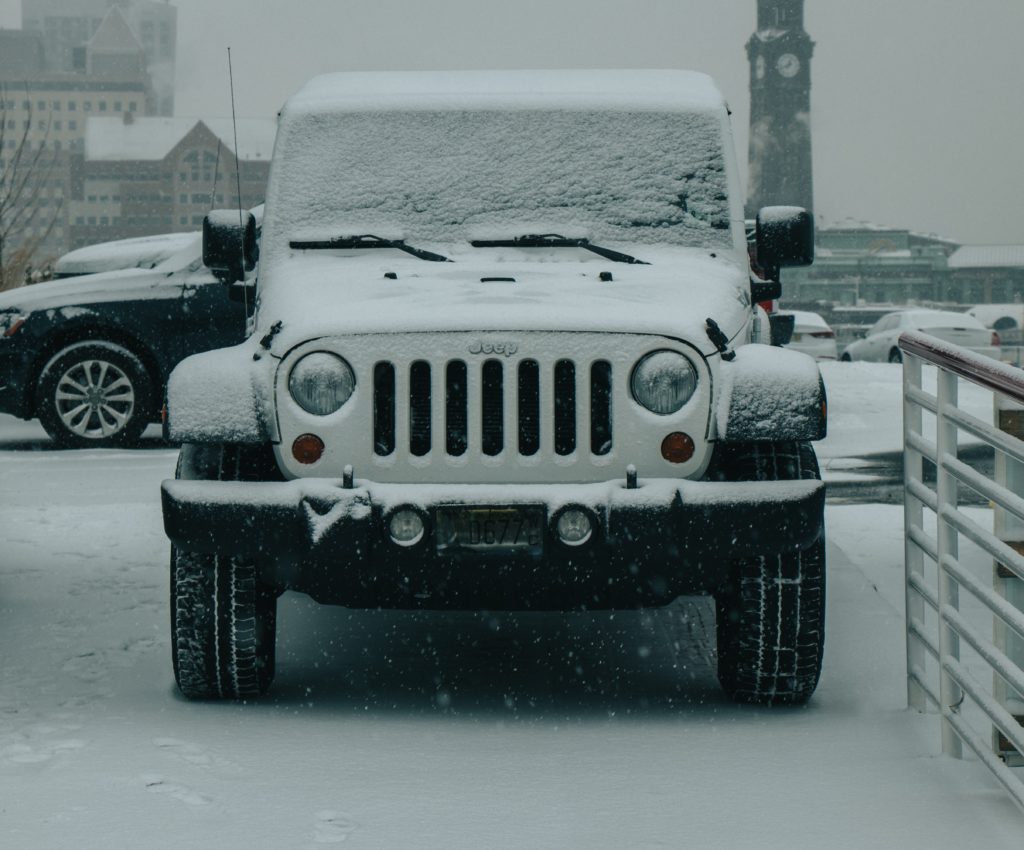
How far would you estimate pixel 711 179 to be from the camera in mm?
6547

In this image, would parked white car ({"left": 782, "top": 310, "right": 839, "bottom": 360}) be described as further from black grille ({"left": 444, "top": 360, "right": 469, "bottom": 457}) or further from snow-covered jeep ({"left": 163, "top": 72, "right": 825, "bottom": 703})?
black grille ({"left": 444, "top": 360, "right": 469, "bottom": 457})

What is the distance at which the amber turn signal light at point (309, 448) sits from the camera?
16.6 ft

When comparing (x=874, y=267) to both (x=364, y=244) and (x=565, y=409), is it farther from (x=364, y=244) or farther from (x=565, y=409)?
(x=565, y=409)

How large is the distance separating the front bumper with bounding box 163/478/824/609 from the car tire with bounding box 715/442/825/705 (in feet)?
0.47

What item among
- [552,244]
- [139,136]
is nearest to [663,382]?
[552,244]

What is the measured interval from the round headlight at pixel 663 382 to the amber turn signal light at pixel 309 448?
874 millimetres

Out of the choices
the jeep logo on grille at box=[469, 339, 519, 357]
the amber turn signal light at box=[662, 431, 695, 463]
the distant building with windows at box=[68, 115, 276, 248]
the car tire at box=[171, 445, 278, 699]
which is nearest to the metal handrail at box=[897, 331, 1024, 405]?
the amber turn signal light at box=[662, 431, 695, 463]

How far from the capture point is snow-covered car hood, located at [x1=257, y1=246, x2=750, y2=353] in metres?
5.07

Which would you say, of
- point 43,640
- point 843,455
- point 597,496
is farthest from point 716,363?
point 843,455

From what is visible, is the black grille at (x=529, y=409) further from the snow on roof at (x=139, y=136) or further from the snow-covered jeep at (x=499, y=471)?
the snow on roof at (x=139, y=136)

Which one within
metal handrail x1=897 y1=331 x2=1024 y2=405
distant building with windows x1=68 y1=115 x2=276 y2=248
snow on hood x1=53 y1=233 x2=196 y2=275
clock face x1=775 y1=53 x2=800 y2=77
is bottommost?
metal handrail x1=897 y1=331 x2=1024 y2=405

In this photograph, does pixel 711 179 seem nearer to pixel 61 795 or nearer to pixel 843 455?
pixel 61 795

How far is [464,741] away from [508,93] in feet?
9.06

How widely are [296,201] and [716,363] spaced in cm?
204
